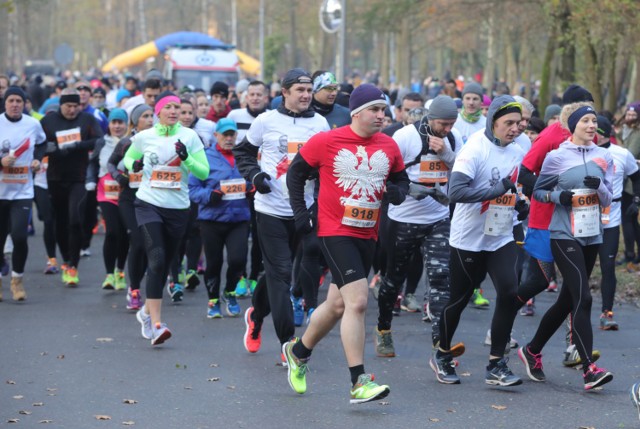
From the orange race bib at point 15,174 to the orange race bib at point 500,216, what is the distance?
18.5 ft

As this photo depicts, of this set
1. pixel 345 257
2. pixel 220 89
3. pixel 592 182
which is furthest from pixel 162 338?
pixel 220 89

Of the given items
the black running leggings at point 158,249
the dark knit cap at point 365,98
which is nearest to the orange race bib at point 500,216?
the dark knit cap at point 365,98

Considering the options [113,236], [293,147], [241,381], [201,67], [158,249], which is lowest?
[241,381]

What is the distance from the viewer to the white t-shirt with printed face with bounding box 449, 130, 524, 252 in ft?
27.1

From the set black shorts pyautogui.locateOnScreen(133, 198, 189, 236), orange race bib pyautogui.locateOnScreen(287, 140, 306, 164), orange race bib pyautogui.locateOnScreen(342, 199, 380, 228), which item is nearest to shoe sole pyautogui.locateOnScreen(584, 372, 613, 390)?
orange race bib pyautogui.locateOnScreen(342, 199, 380, 228)

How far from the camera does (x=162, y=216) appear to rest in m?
10.2

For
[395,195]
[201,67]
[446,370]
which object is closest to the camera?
[395,195]

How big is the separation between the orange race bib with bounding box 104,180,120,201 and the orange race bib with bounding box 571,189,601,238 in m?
5.58

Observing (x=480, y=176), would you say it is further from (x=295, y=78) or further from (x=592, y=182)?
(x=295, y=78)

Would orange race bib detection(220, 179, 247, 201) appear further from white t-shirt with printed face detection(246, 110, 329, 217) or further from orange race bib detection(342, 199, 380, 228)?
orange race bib detection(342, 199, 380, 228)

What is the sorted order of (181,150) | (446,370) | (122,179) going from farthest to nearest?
1. (122,179)
2. (181,150)
3. (446,370)

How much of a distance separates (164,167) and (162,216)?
1.34 ft

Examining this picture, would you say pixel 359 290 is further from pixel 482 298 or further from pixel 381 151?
pixel 482 298

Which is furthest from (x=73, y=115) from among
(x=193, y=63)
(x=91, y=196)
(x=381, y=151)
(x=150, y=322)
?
(x=193, y=63)
